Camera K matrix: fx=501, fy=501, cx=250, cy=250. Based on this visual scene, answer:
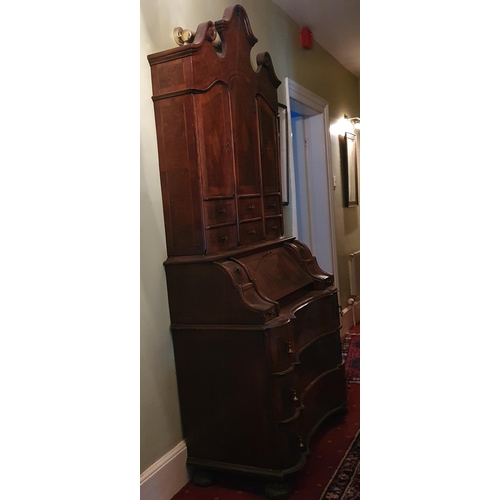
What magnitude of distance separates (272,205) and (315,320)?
74 centimetres

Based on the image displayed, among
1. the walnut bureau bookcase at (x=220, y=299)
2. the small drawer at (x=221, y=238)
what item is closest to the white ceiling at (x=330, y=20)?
the walnut bureau bookcase at (x=220, y=299)

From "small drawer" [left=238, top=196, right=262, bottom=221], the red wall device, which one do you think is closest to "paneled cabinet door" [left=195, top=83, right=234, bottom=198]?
"small drawer" [left=238, top=196, right=262, bottom=221]

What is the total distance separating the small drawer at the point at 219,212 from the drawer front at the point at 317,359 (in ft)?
2.42

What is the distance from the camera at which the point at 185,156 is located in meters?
2.17

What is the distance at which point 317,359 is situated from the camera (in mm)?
2582

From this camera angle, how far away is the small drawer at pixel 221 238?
7.27 ft

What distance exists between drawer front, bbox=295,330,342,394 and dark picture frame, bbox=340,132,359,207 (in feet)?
8.55

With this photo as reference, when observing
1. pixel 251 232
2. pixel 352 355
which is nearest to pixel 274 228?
pixel 251 232

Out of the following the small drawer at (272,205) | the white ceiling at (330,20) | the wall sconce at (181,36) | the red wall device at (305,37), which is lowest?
the small drawer at (272,205)

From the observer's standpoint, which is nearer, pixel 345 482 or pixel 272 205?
pixel 345 482

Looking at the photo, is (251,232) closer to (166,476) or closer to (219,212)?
(219,212)

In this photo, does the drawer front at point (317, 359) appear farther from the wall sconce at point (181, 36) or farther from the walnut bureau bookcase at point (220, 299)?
the wall sconce at point (181, 36)

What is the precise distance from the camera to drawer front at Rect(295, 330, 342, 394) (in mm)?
2381
